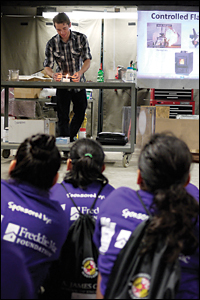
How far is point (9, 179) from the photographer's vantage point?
0.95m

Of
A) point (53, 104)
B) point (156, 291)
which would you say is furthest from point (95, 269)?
point (53, 104)

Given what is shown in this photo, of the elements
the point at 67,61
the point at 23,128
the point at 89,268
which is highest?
the point at 67,61

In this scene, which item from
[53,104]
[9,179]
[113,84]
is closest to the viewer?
[9,179]

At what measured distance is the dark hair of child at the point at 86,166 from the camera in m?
1.18

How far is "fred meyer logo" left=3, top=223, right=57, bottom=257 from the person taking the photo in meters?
0.80

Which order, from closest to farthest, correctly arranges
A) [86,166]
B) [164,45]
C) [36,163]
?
[36,163] → [86,166] → [164,45]

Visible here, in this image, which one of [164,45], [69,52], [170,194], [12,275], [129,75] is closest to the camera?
[12,275]

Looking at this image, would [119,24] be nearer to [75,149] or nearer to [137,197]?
[75,149]

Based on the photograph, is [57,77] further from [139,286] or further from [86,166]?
[139,286]

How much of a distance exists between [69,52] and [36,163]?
9.27ft

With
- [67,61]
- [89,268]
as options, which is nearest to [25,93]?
[67,61]

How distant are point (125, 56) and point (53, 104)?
183 cm

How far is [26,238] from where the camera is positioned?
83 centimetres

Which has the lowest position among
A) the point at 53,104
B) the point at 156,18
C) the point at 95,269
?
the point at 95,269
